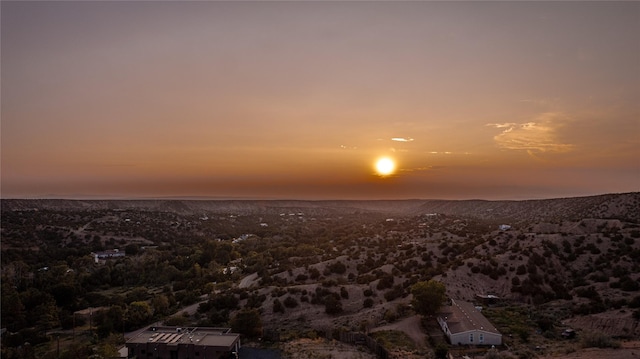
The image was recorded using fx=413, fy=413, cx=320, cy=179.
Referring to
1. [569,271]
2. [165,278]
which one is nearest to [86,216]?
[165,278]

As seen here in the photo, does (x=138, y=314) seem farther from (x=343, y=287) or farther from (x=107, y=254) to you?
(x=107, y=254)

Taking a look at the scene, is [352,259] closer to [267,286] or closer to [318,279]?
[318,279]

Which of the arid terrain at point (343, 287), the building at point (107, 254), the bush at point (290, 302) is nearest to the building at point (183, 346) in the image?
the arid terrain at point (343, 287)

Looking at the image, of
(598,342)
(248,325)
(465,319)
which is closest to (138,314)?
(248,325)

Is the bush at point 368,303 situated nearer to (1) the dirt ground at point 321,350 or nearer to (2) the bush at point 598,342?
(1) the dirt ground at point 321,350

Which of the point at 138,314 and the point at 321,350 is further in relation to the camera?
the point at 138,314
